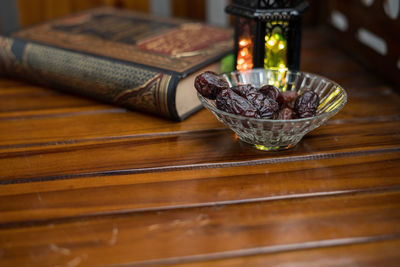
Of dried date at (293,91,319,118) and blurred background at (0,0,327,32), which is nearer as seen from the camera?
dried date at (293,91,319,118)

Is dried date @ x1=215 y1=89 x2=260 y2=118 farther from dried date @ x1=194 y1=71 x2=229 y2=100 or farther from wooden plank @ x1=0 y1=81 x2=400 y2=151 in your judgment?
wooden plank @ x1=0 y1=81 x2=400 y2=151

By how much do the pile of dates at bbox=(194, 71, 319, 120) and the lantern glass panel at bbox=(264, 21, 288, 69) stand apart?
0.40ft

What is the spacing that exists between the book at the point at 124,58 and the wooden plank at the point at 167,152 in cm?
9

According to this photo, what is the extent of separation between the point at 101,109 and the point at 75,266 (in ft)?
1.52

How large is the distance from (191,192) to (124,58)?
38 centimetres

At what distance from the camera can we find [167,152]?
736 millimetres

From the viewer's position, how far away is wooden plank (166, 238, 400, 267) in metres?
0.49

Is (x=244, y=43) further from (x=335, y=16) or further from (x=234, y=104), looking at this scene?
(x=335, y=16)

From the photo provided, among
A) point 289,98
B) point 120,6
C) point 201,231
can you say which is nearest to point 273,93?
point 289,98

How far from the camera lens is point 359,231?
54 cm

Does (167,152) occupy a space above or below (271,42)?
below

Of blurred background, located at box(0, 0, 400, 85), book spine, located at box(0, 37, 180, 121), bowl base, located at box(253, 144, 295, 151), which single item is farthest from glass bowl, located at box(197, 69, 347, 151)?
blurred background, located at box(0, 0, 400, 85)

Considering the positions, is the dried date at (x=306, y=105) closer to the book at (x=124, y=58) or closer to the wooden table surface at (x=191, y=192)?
the wooden table surface at (x=191, y=192)

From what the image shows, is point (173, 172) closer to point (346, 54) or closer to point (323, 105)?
point (323, 105)
